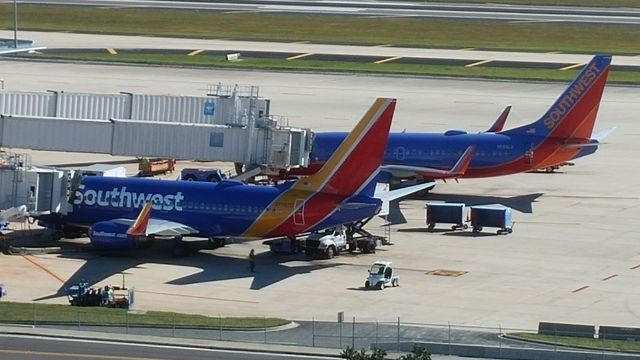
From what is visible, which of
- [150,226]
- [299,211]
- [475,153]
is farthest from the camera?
[475,153]

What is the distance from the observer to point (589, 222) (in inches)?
3418

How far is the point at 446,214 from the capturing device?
85062mm

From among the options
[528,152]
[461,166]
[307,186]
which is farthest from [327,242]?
[528,152]

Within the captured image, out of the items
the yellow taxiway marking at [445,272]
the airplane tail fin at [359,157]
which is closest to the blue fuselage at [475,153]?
the airplane tail fin at [359,157]

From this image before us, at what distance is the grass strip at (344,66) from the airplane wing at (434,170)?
52840 millimetres

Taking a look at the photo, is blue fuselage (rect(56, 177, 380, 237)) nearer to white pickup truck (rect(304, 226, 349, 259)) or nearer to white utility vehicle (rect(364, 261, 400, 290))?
white pickup truck (rect(304, 226, 349, 259))

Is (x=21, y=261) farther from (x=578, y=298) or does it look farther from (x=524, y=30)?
(x=524, y=30)

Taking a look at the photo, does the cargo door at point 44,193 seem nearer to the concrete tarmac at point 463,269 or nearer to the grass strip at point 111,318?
the concrete tarmac at point 463,269

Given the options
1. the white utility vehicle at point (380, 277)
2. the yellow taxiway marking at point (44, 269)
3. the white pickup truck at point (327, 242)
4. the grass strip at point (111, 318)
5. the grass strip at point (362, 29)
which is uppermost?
the grass strip at point (362, 29)

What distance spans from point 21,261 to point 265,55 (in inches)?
3400

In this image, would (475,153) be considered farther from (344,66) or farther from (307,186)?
(344,66)

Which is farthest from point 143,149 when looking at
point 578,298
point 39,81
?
point 39,81

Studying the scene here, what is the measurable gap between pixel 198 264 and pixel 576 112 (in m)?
30.7

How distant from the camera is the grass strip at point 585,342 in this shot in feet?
186
